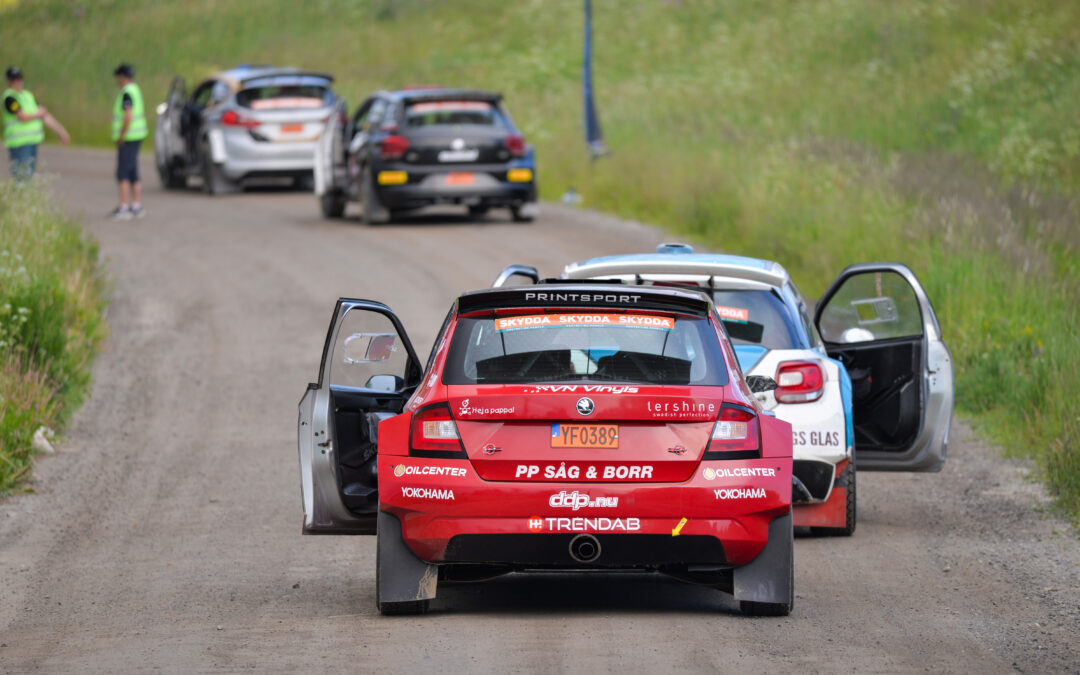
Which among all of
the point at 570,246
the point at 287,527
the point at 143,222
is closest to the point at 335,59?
the point at 143,222

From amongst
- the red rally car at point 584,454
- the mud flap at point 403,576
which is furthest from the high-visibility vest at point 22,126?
the mud flap at point 403,576

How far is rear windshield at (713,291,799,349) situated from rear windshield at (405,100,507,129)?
12.7 m

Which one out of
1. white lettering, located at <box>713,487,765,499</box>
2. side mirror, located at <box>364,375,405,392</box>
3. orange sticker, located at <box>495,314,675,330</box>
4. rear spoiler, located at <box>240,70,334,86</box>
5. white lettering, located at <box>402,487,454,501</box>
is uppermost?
rear spoiler, located at <box>240,70,334,86</box>

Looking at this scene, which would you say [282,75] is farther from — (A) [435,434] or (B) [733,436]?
(B) [733,436]

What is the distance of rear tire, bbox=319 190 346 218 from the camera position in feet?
79.4

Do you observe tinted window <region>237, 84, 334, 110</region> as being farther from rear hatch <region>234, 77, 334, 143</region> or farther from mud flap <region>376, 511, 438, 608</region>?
mud flap <region>376, 511, 438, 608</region>

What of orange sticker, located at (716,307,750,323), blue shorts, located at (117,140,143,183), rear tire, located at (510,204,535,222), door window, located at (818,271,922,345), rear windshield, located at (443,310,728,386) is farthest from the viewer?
rear tire, located at (510,204,535,222)

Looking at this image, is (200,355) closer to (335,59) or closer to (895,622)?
(895,622)

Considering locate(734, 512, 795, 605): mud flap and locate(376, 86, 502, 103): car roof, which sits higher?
locate(376, 86, 502, 103): car roof

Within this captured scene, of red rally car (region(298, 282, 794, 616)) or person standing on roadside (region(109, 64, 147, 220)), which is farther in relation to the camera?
person standing on roadside (region(109, 64, 147, 220))

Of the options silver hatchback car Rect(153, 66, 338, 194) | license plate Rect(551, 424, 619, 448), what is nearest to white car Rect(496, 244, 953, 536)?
license plate Rect(551, 424, 619, 448)

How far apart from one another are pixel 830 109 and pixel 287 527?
24684mm

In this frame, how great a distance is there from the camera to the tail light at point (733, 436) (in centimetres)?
688

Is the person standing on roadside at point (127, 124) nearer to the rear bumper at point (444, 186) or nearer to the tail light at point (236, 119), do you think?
the tail light at point (236, 119)
